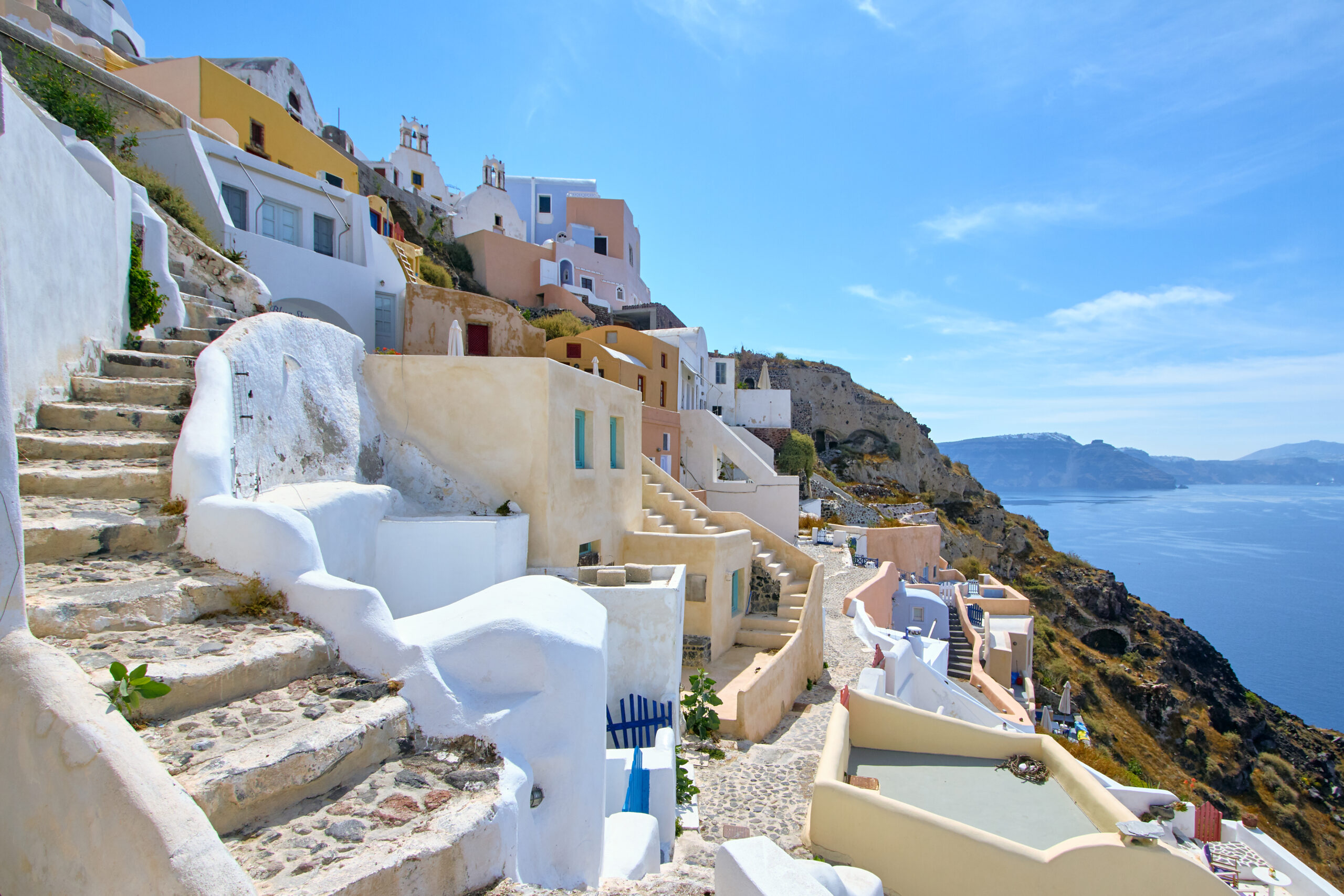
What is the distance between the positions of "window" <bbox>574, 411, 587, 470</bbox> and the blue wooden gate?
3.73m

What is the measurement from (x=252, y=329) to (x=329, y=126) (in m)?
35.6

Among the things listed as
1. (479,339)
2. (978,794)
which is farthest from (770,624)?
(479,339)

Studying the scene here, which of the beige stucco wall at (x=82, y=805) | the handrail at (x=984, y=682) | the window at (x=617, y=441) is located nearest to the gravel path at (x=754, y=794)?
the beige stucco wall at (x=82, y=805)

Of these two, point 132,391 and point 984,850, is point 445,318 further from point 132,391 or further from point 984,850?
point 984,850

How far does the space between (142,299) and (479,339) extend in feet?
30.4

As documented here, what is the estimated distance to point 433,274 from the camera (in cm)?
2184

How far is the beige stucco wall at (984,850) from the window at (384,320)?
12.2 m

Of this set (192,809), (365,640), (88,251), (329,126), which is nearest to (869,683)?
(365,640)

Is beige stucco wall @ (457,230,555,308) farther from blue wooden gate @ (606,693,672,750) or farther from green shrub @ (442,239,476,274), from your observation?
blue wooden gate @ (606,693,672,750)

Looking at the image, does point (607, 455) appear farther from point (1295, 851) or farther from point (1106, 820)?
point (1295, 851)

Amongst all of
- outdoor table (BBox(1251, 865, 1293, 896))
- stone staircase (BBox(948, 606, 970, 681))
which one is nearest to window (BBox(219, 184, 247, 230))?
stone staircase (BBox(948, 606, 970, 681))

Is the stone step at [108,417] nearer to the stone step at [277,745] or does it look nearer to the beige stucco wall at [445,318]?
the stone step at [277,745]

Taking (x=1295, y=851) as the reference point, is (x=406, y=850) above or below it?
above

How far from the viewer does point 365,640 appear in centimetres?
339
